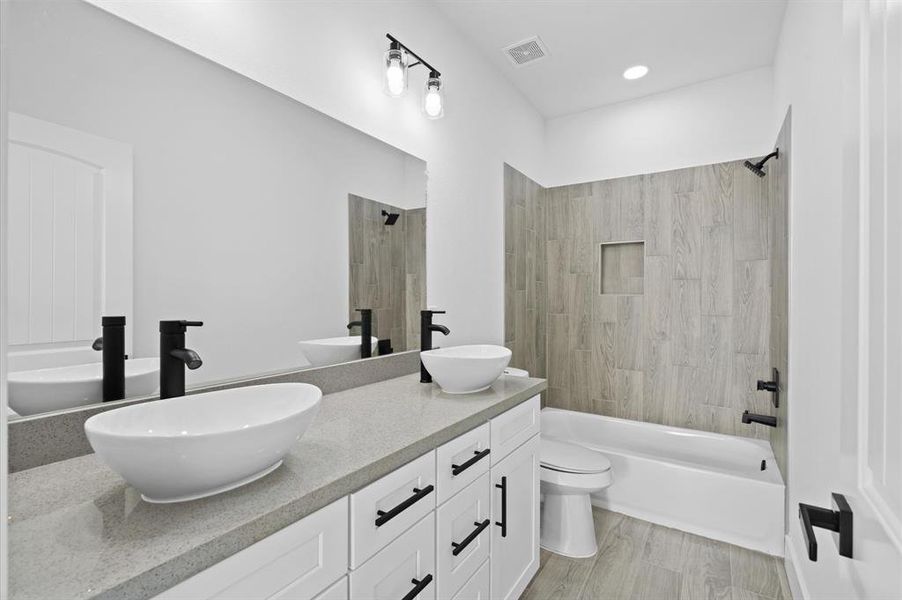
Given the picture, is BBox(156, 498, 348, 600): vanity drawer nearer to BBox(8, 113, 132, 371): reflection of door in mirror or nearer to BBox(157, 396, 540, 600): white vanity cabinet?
BBox(157, 396, 540, 600): white vanity cabinet

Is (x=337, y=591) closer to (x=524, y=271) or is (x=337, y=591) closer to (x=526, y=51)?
(x=524, y=271)

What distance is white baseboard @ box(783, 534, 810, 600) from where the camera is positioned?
1.79 m

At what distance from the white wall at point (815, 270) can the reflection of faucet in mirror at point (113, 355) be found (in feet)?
5.78

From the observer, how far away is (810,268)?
1709mm

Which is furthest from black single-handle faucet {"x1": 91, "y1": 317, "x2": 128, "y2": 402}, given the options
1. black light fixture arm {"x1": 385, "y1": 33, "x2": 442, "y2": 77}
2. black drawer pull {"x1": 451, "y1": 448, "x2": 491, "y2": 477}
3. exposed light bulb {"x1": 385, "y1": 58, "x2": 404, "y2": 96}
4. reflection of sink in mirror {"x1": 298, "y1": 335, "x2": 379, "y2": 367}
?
black light fixture arm {"x1": 385, "y1": 33, "x2": 442, "y2": 77}

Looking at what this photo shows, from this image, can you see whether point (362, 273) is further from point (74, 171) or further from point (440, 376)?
point (74, 171)

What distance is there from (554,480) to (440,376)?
40.0 inches

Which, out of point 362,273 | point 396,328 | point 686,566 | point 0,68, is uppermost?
point 0,68

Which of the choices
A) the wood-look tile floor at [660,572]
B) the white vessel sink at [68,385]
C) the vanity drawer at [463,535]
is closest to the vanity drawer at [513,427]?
the vanity drawer at [463,535]

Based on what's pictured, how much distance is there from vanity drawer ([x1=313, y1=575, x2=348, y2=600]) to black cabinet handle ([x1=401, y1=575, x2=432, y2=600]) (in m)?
0.23

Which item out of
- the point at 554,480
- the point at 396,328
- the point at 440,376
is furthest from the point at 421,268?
the point at 554,480

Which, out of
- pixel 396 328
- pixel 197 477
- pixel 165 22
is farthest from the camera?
pixel 396 328

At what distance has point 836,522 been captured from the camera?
651 mm

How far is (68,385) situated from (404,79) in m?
1.65
